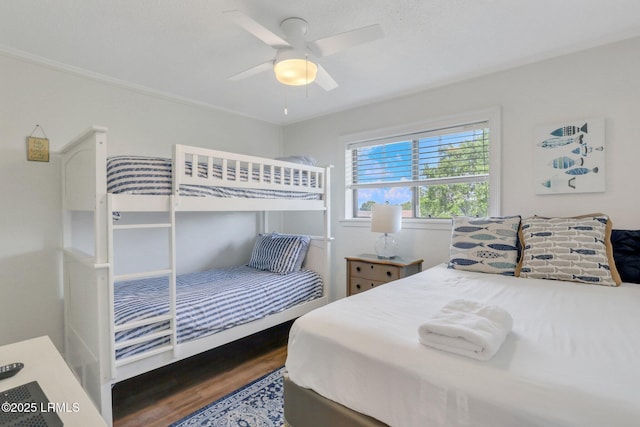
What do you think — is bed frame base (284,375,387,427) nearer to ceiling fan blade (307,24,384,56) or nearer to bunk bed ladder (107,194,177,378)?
bunk bed ladder (107,194,177,378)

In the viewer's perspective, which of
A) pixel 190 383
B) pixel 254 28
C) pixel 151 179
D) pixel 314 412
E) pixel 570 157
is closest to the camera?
pixel 314 412

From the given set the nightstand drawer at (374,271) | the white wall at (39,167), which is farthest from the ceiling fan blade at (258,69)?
the nightstand drawer at (374,271)

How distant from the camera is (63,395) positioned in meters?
0.79

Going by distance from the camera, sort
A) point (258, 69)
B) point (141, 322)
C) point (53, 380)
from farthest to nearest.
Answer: point (258, 69), point (141, 322), point (53, 380)

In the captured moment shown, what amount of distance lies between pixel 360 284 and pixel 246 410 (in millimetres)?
1441

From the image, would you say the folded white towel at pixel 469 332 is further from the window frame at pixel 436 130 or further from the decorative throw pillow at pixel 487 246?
the window frame at pixel 436 130

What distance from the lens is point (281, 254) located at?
3.05 metres

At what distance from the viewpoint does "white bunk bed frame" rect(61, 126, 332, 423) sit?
160cm

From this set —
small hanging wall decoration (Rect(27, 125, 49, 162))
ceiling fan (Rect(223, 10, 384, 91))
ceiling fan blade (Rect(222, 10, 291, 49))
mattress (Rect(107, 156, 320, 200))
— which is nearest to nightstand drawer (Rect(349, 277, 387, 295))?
mattress (Rect(107, 156, 320, 200))

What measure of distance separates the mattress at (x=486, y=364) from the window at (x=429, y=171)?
4.22 feet

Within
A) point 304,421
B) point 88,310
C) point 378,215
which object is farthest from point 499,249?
point 88,310

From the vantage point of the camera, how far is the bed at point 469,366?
0.77 m

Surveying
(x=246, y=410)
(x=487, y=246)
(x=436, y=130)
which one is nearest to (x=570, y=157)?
(x=487, y=246)

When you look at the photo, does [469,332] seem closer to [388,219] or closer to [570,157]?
[388,219]
